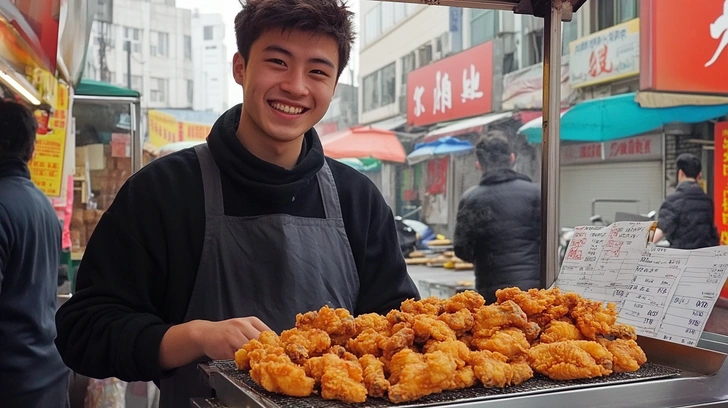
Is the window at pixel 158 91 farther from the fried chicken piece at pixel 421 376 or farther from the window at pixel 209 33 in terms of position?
the fried chicken piece at pixel 421 376

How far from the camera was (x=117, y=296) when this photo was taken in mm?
1543

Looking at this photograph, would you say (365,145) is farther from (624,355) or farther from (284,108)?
(624,355)

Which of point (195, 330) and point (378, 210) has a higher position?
point (378, 210)

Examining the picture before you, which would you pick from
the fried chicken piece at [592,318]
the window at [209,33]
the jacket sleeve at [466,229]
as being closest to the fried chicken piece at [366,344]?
the fried chicken piece at [592,318]

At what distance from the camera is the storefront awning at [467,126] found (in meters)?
7.72

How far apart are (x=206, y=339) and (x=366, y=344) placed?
343 mm

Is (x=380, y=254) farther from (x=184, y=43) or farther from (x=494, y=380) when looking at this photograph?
(x=184, y=43)

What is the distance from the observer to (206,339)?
4.23 ft

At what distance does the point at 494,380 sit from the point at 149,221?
3.11ft

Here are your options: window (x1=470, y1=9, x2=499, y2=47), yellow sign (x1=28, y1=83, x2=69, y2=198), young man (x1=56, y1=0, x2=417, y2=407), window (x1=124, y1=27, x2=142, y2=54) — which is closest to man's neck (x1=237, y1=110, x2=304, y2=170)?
young man (x1=56, y1=0, x2=417, y2=407)


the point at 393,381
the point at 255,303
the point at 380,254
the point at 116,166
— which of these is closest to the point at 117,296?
the point at 255,303

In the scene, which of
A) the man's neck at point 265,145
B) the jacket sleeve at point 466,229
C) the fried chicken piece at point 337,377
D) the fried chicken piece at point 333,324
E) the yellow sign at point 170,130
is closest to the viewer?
the fried chicken piece at point 337,377

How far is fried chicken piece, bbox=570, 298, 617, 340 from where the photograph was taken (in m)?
1.19

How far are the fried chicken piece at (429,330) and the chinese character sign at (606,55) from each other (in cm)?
711
